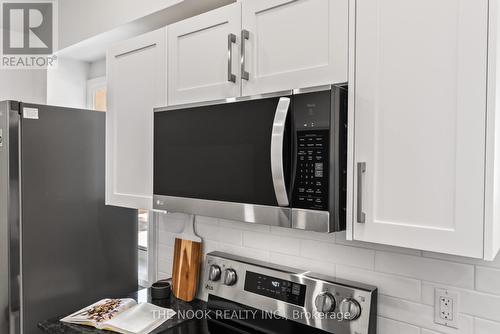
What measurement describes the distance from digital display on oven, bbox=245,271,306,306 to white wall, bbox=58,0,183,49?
4.25ft

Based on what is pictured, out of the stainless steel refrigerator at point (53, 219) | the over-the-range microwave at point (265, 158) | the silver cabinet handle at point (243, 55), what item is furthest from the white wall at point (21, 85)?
the silver cabinet handle at point (243, 55)

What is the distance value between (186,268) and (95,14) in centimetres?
155

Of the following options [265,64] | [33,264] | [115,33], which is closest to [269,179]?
[265,64]

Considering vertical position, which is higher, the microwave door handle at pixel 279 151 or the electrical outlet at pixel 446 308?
the microwave door handle at pixel 279 151

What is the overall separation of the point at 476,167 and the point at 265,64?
69 cm

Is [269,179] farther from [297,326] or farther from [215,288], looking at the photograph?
[215,288]

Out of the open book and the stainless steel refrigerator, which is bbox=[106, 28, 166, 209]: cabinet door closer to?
the stainless steel refrigerator

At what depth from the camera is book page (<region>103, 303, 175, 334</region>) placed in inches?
57.3

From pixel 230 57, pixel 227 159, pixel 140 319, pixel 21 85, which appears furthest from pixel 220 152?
pixel 21 85

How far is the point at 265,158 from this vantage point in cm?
112

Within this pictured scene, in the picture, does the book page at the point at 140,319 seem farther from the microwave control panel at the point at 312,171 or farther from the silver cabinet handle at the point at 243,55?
the silver cabinet handle at the point at 243,55

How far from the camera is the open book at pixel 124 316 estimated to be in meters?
1.47

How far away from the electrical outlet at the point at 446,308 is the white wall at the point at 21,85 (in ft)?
9.09

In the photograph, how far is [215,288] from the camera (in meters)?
1.70
